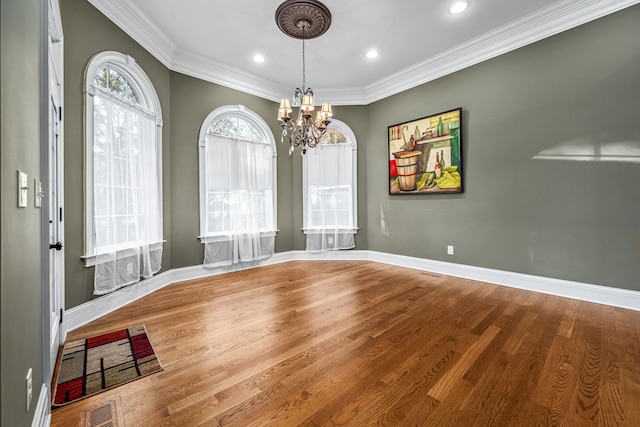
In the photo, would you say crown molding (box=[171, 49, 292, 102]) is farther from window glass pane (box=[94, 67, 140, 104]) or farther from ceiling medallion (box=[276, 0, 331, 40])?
ceiling medallion (box=[276, 0, 331, 40])

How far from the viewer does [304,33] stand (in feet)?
11.2

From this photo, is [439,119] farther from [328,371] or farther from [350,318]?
[328,371]

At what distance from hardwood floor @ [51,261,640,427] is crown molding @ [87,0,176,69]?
3.26 m

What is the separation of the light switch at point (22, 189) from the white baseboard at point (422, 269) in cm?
207

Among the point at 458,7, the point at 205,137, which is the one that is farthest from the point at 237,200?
the point at 458,7

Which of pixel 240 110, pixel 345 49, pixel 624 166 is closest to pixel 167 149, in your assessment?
pixel 240 110

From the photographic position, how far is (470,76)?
155 inches

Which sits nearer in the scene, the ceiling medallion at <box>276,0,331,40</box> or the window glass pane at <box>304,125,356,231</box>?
the ceiling medallion at <box>276,0,331,40</box>

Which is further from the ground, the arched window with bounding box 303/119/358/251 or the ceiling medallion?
the ceiling medallion

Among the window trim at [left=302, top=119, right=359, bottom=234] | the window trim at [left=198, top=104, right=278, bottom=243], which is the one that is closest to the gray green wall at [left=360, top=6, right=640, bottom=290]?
the window trim at [left=302, top=119, right=359, bottom=234]

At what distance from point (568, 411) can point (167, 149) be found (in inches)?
187

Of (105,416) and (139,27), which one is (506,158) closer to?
(105,416)

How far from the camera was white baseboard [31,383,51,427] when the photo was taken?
121 cm

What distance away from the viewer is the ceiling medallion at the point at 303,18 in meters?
2.96
